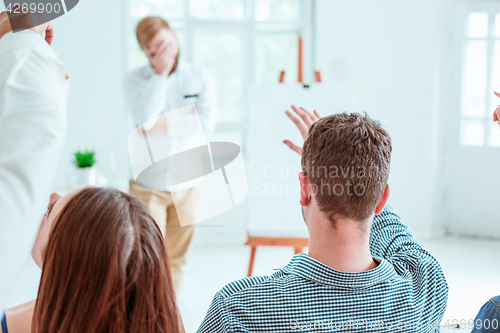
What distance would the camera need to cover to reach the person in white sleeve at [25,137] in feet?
1.71

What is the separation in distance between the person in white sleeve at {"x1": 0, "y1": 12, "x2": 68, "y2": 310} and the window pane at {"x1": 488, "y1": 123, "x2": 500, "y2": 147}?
3.79 metres

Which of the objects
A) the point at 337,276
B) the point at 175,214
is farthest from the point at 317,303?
the point at 175,214

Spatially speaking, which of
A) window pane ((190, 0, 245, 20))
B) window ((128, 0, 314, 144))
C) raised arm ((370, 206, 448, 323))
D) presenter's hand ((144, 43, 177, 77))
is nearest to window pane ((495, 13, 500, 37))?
window ((128, 0, 314, 144))

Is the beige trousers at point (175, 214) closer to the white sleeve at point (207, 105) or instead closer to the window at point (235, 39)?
the white sleeve at point (207, 105)

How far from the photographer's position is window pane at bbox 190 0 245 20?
348 cm

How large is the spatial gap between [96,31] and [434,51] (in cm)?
272

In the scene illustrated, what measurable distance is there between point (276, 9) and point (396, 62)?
3.59 feet

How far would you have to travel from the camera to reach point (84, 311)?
0.62m

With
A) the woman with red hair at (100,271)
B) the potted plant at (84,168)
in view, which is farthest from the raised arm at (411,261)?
the potted plant at (84,168)

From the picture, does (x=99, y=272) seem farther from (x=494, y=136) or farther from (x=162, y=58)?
(x=494, y=136)

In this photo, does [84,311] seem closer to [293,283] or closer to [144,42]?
[293,283]

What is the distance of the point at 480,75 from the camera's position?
367 centimetres

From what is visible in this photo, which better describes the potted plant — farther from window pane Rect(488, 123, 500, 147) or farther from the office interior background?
window pane Rect(488, 123, 500, 147)

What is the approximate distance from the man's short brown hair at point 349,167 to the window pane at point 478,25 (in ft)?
11.2
